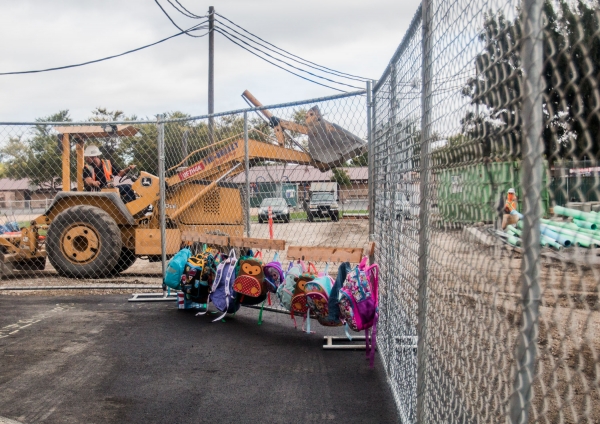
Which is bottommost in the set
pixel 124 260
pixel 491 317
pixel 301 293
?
pixel 124 260

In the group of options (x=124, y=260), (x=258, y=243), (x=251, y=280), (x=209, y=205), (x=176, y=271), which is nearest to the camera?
(x=251, y=280)

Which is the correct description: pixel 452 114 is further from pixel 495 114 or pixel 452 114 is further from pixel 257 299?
pixel 257 299

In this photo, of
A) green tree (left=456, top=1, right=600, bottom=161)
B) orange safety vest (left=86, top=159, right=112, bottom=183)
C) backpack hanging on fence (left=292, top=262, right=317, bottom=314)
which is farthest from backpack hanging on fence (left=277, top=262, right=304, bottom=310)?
orange safety vest (left=86, top=159, right=112, bottom=183)

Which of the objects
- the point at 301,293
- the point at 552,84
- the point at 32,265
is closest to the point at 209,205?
the point at 32,265

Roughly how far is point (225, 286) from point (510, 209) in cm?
492

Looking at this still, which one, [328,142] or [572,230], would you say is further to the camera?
[328,142]

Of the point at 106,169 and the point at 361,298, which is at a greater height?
the point at 106,169

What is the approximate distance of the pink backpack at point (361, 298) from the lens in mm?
4633

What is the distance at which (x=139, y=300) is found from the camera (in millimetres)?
7664

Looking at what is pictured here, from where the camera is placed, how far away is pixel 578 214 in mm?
1026

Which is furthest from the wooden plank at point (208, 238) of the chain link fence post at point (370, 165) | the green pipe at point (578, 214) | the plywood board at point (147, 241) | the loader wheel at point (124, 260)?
the green pipe at point (578, 214)

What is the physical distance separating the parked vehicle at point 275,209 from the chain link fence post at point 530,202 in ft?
17.1

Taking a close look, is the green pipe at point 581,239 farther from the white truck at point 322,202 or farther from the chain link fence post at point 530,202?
the white truck at point 322,202

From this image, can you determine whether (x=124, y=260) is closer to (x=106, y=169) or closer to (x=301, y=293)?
(x=106, y=169)
